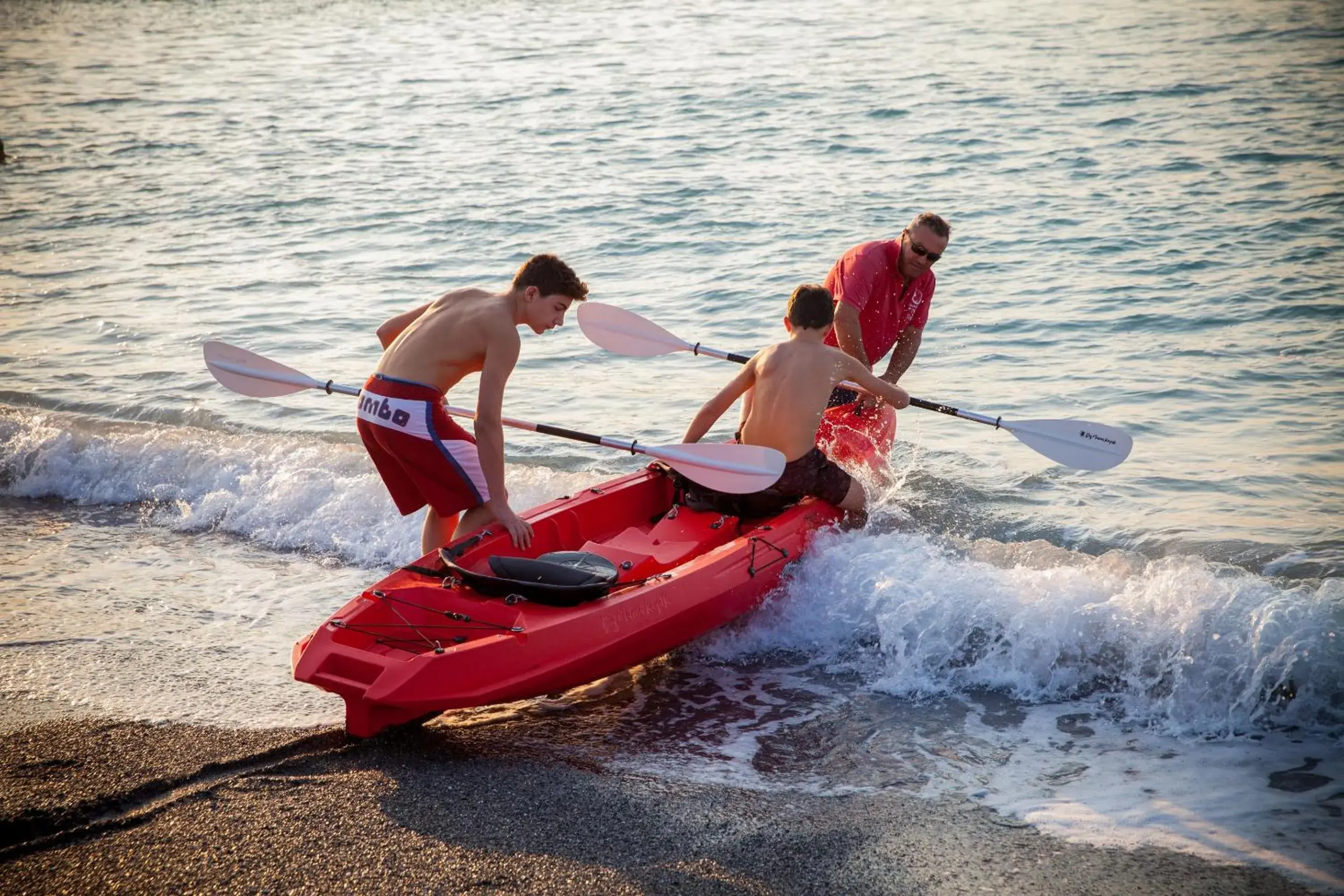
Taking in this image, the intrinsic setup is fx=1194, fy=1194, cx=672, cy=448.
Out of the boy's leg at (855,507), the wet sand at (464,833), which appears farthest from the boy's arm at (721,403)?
the wet sand at (464,833)

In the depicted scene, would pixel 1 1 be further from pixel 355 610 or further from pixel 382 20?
pixel 355 610

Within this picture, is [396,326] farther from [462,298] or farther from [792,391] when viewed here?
A: [792,391]

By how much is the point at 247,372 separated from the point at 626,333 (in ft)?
6.34

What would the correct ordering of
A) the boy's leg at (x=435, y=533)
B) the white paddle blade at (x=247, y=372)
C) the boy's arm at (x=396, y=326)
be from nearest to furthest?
the boy's leg at (x=435, y=533) < the boy's arm at (x=396, y=326) < the white paddle blade at (x=247, y=372)

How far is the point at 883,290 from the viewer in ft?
19.6

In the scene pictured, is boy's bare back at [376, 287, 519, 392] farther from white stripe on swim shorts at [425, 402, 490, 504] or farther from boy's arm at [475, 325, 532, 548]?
white stripe on swim shorts at [425, 402, 490, 504]

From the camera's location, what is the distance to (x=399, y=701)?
3812 mm

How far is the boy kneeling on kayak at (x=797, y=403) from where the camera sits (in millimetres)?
5094

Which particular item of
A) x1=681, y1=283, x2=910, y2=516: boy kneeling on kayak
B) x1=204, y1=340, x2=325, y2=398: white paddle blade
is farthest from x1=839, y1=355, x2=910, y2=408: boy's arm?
x1=204, y1=340, x2=325, y2=398: white paddle blade

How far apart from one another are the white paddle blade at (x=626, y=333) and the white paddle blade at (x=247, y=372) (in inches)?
61.8

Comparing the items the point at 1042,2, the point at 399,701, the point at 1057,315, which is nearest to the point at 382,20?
the point at 1042,2

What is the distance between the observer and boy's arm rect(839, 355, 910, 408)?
515 cm

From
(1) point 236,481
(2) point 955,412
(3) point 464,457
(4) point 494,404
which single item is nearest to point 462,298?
(4) point 494,404

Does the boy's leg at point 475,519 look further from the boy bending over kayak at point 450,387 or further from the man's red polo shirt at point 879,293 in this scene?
the man's red polo shirt at point 879,293
